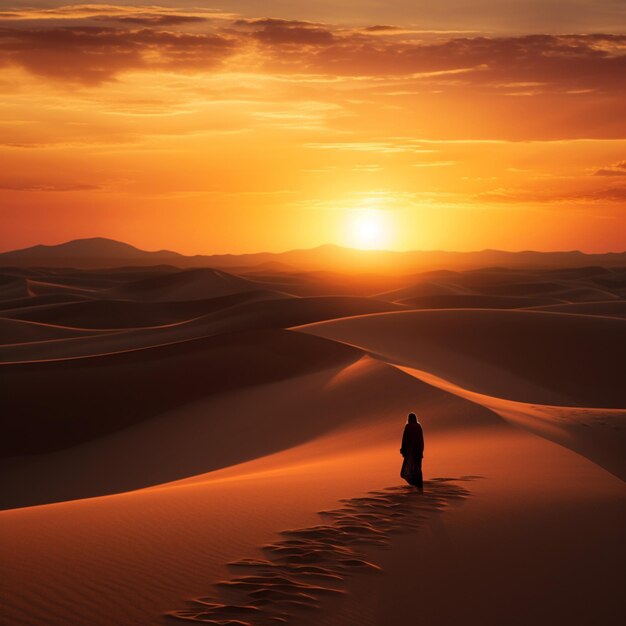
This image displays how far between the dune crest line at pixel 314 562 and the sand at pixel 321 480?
23mm

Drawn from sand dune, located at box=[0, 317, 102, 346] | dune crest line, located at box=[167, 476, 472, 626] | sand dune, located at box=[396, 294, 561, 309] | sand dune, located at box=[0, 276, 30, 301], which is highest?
sand dune, located at box=[0, 276, 30, 301]

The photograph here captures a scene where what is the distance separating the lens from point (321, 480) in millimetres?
10570

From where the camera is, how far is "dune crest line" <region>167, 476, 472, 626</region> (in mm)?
6422

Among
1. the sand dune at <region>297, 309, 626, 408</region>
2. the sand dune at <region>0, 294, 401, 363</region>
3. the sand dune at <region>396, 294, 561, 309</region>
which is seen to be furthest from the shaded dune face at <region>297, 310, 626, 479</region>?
the sand dune at <region>396, 294, 561, 309</region>

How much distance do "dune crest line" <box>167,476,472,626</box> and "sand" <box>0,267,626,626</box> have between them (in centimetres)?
2

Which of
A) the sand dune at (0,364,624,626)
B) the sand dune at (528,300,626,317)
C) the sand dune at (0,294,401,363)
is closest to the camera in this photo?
the sand dune at (0,364,624,626)

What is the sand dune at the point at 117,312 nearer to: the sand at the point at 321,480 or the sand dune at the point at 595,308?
the sand dune at the point at 595,308

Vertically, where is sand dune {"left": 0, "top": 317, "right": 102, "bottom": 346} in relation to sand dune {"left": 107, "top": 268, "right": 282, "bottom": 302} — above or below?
below

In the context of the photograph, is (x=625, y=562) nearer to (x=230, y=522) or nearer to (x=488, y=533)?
(x=488, y=533)

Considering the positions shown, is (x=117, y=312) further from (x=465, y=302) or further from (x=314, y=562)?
(x=314, y=562)

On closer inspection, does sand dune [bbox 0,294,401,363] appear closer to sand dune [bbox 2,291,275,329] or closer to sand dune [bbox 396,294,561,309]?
sand dune [bbox 2,291,275,329]

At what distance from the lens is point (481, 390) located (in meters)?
24.2

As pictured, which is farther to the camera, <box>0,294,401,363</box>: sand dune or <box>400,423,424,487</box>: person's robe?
<box>0,294,401,363</box>: sand dune

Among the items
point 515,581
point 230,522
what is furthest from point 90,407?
point 515,581
